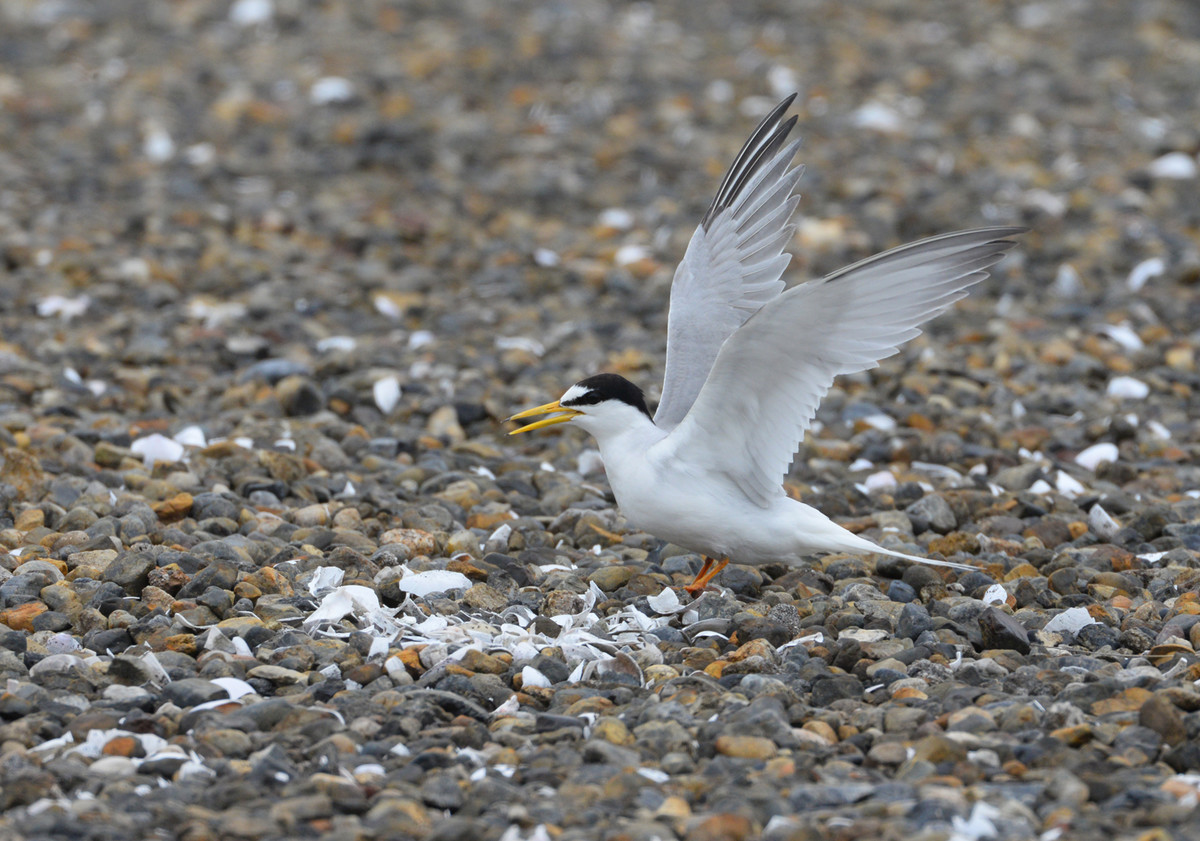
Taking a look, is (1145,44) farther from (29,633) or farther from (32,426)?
(29,633)

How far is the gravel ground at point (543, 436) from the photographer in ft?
10.6

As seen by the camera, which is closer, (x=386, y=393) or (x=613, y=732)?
(x=613, y=732)

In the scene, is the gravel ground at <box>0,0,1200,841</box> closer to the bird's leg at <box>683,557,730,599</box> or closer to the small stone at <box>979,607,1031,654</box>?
the small stone at <box>979,607,1031,654</box>

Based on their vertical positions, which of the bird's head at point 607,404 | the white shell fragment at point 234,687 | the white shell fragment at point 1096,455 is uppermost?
the bird's head at point 607,404

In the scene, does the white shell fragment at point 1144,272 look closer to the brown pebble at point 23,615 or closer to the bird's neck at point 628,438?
the bird's neck at point 628,438

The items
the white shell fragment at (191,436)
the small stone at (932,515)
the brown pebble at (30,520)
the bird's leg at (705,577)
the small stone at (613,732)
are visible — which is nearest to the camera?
the small stone at (613,732)

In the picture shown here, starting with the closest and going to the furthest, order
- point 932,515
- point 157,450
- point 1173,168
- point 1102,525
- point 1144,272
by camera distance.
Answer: point 1102,525 < point 932,515 < point 157,450 < point 1144,272 < point 1173,168

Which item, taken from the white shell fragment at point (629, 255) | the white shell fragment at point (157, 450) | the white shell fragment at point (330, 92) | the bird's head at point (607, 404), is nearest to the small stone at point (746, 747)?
the bird's head at point (607, 404)

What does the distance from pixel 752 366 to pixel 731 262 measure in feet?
3.48

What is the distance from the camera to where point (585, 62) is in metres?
11.4

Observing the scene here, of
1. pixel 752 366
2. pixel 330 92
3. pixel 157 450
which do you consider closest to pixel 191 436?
pixel 157 450

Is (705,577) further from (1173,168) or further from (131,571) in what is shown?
(1173,168)

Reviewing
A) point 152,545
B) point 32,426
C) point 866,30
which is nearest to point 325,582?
point 152,545

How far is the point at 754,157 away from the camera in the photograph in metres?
4.98
